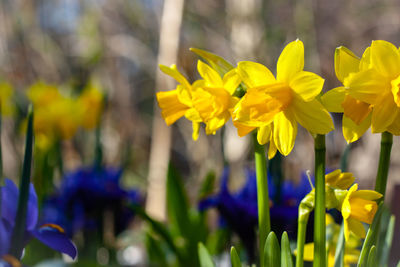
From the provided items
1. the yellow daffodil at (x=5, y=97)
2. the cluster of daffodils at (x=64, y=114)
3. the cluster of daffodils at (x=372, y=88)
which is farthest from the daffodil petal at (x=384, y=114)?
the yellow daffodil at (x=5, y=97)

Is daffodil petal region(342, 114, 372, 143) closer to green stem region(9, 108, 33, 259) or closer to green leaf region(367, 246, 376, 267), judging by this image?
green leaf region(367, 246, 376, 267)

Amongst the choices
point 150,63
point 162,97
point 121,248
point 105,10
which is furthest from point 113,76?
point 162,97

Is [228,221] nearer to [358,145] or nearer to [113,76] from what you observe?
[113,76]

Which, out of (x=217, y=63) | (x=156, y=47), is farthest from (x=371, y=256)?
(x=156, y=47)

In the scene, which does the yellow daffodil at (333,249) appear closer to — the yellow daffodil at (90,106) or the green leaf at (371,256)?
the green leaf at (371,256)

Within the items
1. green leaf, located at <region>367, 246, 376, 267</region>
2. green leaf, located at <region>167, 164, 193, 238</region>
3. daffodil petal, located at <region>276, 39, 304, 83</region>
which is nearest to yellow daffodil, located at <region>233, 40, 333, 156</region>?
daffodil petal, located at <region>276, 39, 304, 83</region>

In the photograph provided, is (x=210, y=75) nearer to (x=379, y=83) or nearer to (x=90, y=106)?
(x=379, y=83)
